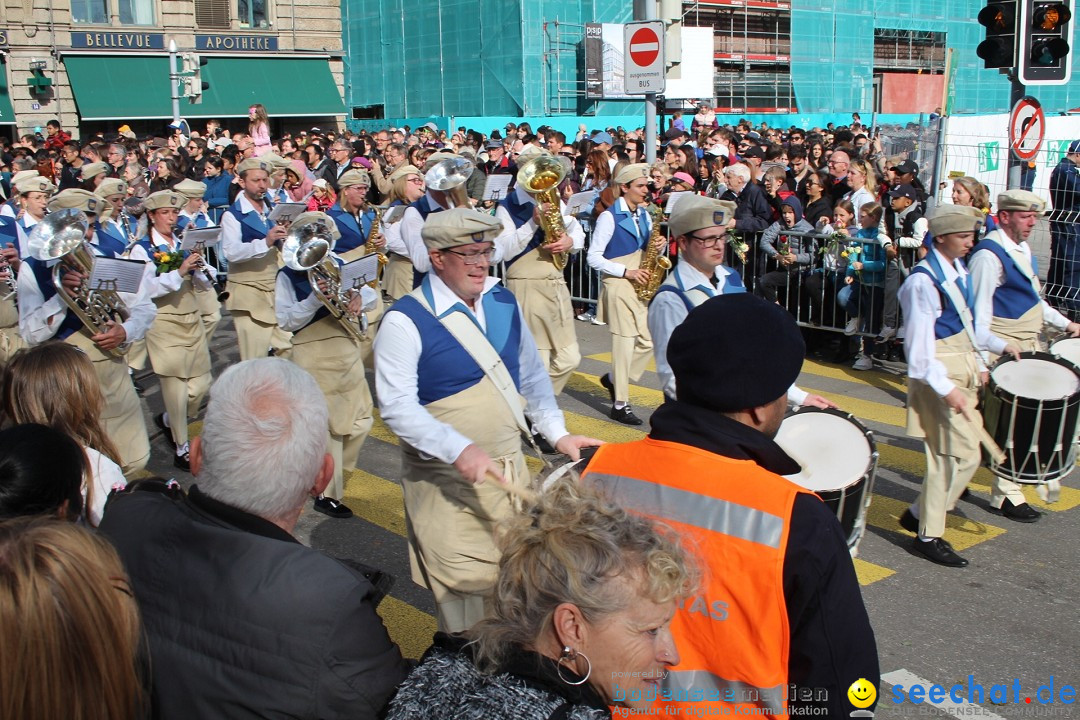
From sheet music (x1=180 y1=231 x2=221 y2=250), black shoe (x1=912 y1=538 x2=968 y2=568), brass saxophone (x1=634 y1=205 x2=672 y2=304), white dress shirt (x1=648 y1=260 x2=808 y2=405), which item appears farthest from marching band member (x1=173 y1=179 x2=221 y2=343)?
black shoe (x1=912 y1=538 x2=968 y2=568)

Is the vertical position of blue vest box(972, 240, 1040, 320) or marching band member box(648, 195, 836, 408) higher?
marching band member box(648, 195, 836, 408)

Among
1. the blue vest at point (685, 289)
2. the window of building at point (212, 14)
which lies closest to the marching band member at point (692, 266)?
the blue vest at point (685, 289)

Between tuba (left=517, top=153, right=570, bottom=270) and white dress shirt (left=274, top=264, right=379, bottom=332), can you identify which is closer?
white dress shirt (left=274, top=264, right=379, bottom=332)

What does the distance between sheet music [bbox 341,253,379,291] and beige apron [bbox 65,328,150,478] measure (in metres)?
1.42

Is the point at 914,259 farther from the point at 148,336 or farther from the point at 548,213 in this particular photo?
the point at 148,336

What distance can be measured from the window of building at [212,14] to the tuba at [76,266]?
3157 cm

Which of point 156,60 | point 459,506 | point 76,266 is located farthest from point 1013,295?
point 156,60

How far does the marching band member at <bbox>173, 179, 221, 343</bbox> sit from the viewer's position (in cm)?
909

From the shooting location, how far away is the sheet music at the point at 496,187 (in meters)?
10.0

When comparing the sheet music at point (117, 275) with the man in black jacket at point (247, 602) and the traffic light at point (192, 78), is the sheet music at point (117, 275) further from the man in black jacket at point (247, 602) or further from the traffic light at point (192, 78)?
the traffic light at point (192, 78)

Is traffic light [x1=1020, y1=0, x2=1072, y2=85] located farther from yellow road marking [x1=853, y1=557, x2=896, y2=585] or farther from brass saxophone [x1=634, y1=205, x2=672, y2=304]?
yellow road marking [x1=853, y1=557, x2=896, y2=585]

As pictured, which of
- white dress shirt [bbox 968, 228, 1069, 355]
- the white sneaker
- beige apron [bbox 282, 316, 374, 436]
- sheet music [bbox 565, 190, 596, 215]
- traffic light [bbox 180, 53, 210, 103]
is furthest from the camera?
traffic light [bbox 180, 53, 210, 103]

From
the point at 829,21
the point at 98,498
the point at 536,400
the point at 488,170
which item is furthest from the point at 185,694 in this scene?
the point at 829,21

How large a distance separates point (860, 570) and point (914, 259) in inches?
203
